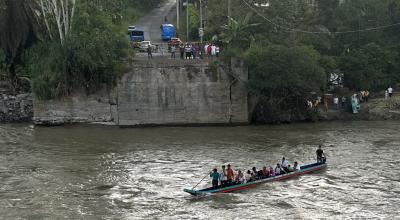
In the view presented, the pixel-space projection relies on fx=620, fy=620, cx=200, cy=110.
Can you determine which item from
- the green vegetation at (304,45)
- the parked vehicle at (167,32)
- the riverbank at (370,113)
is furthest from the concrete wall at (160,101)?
the parked vehicle at (167,32)

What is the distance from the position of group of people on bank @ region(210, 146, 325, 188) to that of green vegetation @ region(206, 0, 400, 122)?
13.4 meters

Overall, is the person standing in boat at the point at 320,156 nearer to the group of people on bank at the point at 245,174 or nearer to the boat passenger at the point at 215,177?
the group of people on bank at the point at 245,174

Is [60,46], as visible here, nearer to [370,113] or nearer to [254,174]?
[254,174]

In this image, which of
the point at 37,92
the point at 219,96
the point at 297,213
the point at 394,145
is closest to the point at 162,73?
the point at 219,96

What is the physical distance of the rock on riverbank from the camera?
4869 centimetres

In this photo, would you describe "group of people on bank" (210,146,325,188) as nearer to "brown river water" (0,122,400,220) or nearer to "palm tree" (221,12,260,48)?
"brown river water" (0,122,400,220)

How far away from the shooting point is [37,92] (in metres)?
46.0

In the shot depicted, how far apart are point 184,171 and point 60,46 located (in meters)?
17.7

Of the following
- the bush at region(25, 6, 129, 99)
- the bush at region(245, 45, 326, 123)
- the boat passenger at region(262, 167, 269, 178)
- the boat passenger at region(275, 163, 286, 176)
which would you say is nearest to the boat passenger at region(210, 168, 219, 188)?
the boat passenger at region(262, 167, 269, 178)

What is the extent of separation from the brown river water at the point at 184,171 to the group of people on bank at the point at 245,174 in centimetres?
62

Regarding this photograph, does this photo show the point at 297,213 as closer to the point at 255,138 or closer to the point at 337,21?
the point at 255,138

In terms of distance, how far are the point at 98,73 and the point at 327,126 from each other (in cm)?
1751

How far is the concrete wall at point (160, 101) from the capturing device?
4641 cm

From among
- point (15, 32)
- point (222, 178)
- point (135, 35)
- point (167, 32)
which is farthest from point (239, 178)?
point (167, 32)
